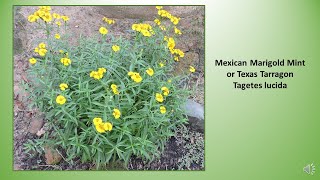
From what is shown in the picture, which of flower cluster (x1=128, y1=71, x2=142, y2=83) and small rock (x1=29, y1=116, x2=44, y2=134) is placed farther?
small rock (x1=29, y1=116, x2=44, y2=134)

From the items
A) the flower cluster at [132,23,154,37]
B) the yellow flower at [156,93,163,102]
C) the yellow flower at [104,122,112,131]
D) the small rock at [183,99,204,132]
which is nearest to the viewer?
the yellow flower at [104,122,112,131]

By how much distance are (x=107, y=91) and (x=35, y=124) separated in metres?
0.61

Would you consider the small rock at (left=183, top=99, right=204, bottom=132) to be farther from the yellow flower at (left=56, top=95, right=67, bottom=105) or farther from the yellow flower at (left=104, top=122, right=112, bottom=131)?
the yellow flower at (left=56, top=95, right=67, bottom=105)

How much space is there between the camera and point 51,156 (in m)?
3.08

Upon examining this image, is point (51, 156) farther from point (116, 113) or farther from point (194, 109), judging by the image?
point (194, 109)

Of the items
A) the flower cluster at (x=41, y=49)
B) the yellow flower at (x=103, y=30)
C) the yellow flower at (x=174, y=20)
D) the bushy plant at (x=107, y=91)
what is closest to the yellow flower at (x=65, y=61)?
the bushy plant at (x=107, y=91)

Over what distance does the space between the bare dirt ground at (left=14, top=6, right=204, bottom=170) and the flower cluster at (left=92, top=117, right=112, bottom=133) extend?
0.36 metres

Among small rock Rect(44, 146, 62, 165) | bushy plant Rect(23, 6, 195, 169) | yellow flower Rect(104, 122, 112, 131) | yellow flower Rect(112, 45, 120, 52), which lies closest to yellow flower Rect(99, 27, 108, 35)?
bushy plant Rect(23, 6, 195, 169)

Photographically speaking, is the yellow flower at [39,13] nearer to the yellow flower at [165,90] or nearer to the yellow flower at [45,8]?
the yellow flower at [45,8]

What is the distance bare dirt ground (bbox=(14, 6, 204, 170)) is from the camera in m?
3.10

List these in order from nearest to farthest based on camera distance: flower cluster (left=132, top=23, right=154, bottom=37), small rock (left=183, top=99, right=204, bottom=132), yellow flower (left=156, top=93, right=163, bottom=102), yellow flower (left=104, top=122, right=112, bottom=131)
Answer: yellow flower (left=104, top=122, right=112, bottom=131), yellow flower (left=156, top=93, right=163, bottom=102), flower cluster (left=132, top=23, right=154, bottom=37), small rock (left=183, top=99, right=204, bottom=132)

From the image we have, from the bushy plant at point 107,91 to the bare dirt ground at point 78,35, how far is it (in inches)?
2.3

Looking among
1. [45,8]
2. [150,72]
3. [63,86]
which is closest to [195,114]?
[150,72]

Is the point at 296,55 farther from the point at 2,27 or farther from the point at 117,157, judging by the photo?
the point at 2,27
